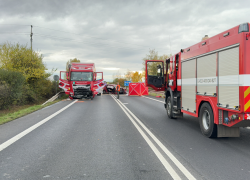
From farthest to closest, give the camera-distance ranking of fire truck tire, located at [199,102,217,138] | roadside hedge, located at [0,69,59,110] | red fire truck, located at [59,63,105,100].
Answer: red fire truck, located at [59,63,105,100] → roadside hedge, located at [0,69,59,110] → fire truck tire, located at [199,102,217,138]

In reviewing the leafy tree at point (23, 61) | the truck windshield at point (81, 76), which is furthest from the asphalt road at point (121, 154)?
the leafy tree at point (23, 61)

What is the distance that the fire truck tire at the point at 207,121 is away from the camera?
5.88 metres

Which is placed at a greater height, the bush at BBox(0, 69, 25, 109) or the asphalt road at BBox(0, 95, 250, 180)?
the bush at BBox(0, 69, 25, 109)

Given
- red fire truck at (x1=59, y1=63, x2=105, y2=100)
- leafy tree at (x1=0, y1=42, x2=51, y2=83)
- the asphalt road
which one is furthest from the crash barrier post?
the asphalt road

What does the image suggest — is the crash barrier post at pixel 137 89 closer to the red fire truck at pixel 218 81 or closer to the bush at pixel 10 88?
the bush at pixel 10 88

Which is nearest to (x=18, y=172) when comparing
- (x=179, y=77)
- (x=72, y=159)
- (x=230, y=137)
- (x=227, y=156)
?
(x=72, y=159)

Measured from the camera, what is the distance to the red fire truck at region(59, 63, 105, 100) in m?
21.0

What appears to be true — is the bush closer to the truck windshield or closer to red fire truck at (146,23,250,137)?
the truck windshield

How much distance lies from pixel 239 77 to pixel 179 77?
3.74 m

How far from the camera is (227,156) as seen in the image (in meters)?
4.58

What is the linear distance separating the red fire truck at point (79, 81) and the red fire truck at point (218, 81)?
1392cm

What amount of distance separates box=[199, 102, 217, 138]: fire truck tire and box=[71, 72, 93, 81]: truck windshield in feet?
53.2

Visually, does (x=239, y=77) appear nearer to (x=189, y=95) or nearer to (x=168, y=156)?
(x=168, y=156)

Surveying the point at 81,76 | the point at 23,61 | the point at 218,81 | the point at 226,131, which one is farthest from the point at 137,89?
the point at 218,81
